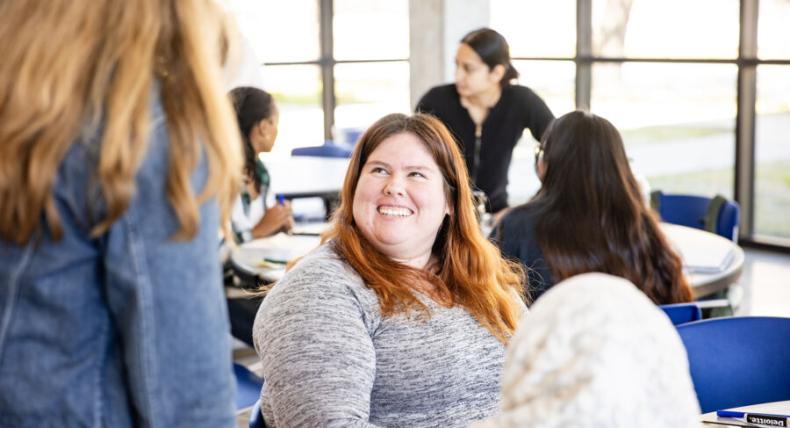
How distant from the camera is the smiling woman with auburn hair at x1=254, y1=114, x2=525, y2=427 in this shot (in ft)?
6.24

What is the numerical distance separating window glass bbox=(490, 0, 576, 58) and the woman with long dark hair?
16.7 ft

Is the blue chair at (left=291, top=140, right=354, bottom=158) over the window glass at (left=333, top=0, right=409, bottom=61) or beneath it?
beneath

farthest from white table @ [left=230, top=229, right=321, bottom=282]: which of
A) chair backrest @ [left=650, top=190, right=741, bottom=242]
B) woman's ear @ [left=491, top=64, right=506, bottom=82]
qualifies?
chair backrest @ [left=650, top=190, right=741, bottom=242]

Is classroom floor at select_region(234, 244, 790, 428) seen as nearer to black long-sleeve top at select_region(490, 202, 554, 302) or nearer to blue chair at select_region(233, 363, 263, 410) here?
blue chair at select_region(233, 363, 263, 410)

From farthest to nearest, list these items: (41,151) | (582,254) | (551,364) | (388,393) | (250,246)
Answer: (250,246) → (582,254) → (388,393) → (41,151) → (551,364)

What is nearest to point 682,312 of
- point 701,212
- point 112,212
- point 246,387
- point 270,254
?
point 246,387

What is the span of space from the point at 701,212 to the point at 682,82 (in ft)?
10.1

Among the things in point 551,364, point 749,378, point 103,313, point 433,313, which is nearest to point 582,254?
point 749,378

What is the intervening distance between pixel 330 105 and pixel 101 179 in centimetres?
838

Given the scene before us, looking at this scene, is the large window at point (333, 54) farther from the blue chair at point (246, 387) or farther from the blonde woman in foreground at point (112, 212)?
the blonde woman in foreground at point (112, 212)

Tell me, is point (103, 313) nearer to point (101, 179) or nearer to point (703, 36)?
point (101, 179)

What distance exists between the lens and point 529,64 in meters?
8.36

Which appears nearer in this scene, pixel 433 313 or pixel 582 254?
pixel 433 313

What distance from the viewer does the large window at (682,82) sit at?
7027 mm
